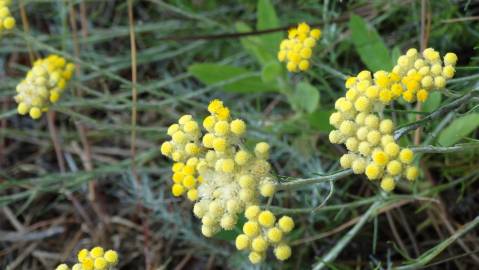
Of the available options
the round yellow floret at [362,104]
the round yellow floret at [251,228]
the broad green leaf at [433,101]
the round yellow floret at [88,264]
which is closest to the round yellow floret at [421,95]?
the round yellow floret at [362,104]

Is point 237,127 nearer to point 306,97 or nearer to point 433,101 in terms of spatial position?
point 433,101

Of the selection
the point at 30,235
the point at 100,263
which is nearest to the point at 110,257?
the point at 100,263

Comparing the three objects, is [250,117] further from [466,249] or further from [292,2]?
[466,249]

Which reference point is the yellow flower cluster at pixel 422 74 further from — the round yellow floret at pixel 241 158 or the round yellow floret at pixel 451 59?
the round yellow floret at pixel 241 158

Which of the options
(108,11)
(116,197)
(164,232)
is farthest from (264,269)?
(108,11)

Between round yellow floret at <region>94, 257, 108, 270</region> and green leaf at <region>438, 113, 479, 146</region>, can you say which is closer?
round yellow floret at <region>94, 257, 108, 270</region>

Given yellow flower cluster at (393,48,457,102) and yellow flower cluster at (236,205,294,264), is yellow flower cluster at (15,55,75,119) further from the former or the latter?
yellow flower cluster at (393,48,457,102)

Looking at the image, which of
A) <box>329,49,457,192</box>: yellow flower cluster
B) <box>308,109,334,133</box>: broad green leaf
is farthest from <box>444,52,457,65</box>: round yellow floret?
<box>308,109,334,133</box>: broad green leaf
